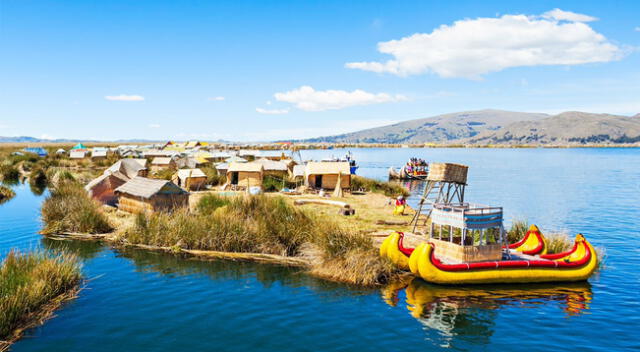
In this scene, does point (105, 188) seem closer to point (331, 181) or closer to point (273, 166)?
point (273, 166)

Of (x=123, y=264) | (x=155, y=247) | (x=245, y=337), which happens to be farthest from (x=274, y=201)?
(x=245, y=337)

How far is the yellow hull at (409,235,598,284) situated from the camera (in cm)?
1399

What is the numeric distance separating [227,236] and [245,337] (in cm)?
753

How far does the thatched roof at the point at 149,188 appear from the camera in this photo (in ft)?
74.8

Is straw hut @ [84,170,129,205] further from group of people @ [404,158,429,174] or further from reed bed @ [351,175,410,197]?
group of people @ [404,158,429,174]

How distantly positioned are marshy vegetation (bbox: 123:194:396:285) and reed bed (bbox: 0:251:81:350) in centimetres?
522

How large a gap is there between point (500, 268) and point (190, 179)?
29.0 metres

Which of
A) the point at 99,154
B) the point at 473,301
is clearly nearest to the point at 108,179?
the point at 473,301

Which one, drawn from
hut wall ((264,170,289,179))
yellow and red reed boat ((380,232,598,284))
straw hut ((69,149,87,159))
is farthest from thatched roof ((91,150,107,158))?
yellow and red reed boat ((380,232,598,284))

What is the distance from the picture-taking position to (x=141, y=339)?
33.6ft

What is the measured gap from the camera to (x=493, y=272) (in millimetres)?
14227

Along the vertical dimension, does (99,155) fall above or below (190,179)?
above

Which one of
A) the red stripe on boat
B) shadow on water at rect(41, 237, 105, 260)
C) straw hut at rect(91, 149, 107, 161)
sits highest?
straw hut at rect(91, 149, 107, 161)

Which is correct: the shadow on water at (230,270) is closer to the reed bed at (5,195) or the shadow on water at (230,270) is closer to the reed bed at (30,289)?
the reed bed at (30,289)
